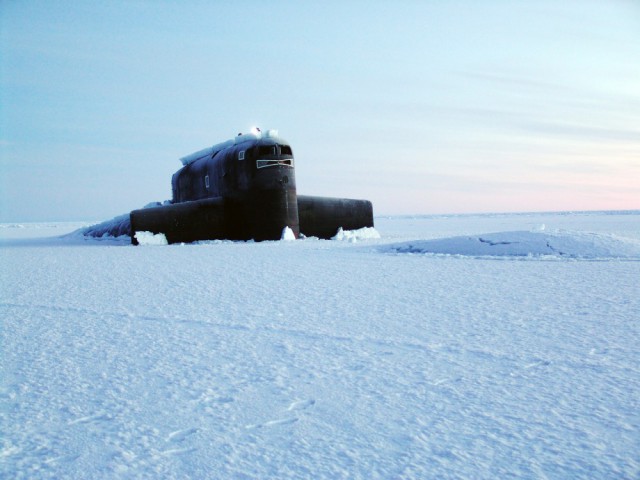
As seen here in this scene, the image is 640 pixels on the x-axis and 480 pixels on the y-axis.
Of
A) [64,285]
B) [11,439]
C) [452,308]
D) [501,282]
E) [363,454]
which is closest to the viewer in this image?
[363,454]

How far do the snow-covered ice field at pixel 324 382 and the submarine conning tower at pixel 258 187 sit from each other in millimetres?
9335

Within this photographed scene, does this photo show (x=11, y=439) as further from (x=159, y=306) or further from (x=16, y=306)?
(x=16, y=306)

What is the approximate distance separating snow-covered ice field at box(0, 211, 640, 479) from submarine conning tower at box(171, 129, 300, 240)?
30.6 ft

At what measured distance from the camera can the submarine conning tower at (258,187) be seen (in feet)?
50.1

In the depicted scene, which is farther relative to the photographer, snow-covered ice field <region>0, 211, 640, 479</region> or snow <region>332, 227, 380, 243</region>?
snow <region>332, 227, 380, 243</region>

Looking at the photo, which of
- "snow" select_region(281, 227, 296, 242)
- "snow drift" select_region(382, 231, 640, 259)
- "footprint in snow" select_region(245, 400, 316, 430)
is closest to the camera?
"footprint in snow" select_region(245, 400, 316, 430)

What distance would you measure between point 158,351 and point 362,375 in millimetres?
1447

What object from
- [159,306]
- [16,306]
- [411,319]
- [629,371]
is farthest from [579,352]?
[16,306]

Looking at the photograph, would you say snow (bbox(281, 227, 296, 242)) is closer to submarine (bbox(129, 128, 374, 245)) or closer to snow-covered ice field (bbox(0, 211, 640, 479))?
submarine (bbox(129, 128, 374, 245))

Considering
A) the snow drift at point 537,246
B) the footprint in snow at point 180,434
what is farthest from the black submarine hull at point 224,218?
the footprint in snow at point 180,434

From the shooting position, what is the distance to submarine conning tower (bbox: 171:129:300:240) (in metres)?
15.3

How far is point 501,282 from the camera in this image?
6.38 m

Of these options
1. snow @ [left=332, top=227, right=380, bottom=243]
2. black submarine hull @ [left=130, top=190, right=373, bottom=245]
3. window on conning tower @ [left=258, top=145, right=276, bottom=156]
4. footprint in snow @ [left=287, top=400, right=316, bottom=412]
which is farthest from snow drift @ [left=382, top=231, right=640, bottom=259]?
footprint in snow @ [left=287, top=400, right=316, bottom=412]

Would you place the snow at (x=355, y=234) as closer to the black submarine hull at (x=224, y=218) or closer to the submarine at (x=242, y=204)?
the submarine at (x=242, y=204)
